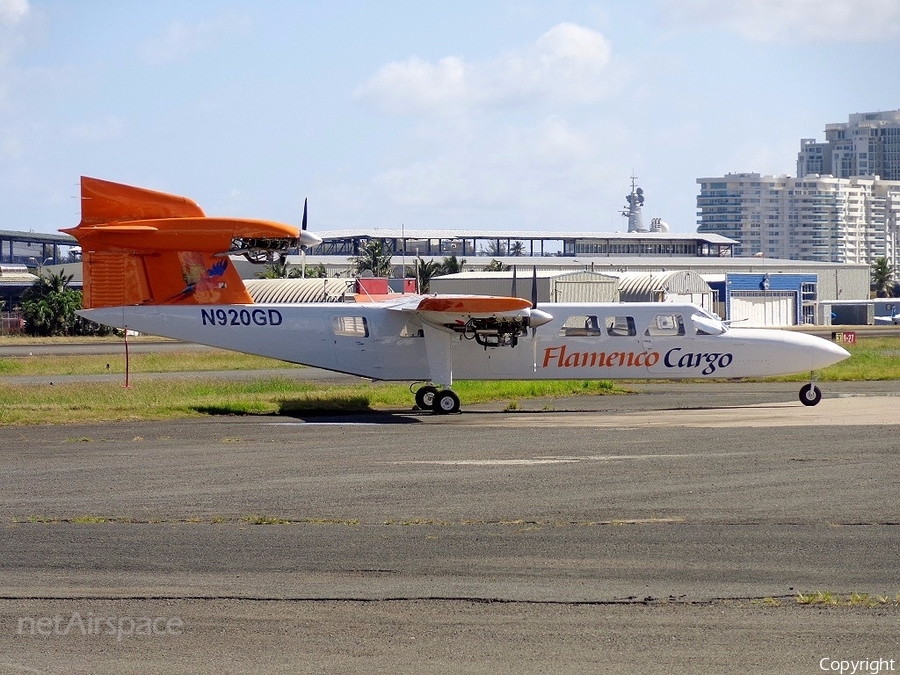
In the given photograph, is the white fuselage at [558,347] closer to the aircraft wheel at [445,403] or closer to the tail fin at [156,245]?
the aircraft wheel at [445,403]

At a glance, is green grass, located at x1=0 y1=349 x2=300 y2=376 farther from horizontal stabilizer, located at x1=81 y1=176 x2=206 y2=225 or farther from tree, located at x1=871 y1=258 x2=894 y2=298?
tree, located at x1=871 y1=258 x2=894 y2=298

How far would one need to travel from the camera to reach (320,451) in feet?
57.0

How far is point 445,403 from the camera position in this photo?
24.3 meters

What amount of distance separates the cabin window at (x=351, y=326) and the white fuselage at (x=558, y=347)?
0.02m

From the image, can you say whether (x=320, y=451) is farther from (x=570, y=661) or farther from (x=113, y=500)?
(x=570, y=661)

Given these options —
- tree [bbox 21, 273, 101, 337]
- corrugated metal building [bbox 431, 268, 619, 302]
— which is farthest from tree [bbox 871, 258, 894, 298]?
tree [bbox 21, 273, 101, 337]

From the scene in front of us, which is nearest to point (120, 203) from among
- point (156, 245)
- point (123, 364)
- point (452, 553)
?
point (156, 245)

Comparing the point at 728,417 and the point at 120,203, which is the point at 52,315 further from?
the point at 728,417

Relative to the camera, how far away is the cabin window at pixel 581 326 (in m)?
24.9

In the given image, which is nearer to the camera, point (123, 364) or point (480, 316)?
point (480, 316)

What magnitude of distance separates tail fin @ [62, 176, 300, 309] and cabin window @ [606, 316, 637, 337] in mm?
7514

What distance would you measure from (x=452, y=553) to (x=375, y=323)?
1470 cm

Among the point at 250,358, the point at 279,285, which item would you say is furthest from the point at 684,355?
the point at 279,285

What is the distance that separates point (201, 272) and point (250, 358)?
2329 cm
